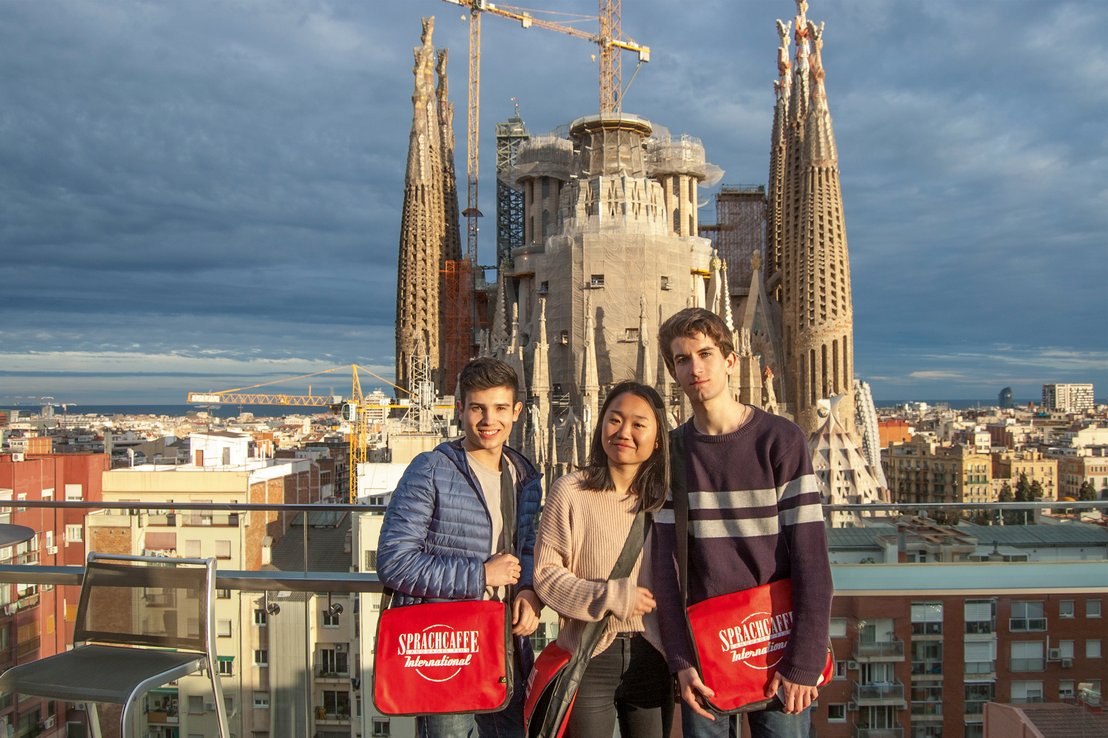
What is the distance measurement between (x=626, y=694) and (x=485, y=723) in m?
0.60

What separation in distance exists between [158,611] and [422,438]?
33.3 m

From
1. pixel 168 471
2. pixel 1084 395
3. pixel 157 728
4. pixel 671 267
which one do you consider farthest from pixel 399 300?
pixel 1084 395

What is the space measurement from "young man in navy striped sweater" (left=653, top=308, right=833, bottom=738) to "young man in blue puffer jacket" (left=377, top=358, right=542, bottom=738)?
Answer: 54 cm

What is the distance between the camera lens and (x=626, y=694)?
2951mm

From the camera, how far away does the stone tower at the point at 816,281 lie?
38.2 meters

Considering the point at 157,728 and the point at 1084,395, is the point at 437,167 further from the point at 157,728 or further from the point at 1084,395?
the point at 1084,395

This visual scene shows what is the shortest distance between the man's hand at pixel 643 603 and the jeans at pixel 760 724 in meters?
0.32

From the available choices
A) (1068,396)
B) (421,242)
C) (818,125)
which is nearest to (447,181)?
(421,242)

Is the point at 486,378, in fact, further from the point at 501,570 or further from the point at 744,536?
the point at 744,536

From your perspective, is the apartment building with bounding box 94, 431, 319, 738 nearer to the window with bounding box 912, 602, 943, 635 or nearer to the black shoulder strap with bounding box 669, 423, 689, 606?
the black shoulder strap with bounding box 669, 423, 689, 606

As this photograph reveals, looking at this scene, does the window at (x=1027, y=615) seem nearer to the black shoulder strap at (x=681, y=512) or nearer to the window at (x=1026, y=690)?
the window at (x=1026, y=690)

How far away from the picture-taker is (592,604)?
9.26 feet

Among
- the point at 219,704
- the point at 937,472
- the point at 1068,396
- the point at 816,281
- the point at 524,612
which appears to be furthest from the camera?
the point at 1068,396

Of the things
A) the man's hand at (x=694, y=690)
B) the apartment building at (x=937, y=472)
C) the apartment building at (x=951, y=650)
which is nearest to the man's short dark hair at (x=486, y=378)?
the man's hand at (x=694, y=690)
